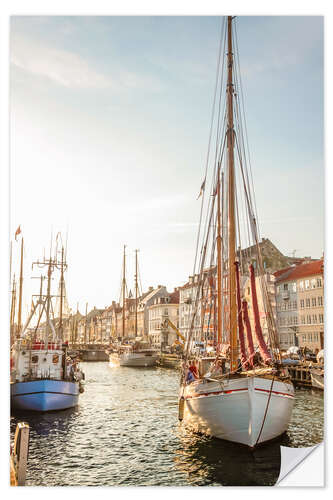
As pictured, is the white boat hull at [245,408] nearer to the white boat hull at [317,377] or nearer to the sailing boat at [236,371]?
the sailing boat at [236,371]

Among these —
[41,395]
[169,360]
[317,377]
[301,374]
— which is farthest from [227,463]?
[169,360]

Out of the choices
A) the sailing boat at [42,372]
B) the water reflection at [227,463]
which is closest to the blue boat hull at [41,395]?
the sailing boat at [42,372]

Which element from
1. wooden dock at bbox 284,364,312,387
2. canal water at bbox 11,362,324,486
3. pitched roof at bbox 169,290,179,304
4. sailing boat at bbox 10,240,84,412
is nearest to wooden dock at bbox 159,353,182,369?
wooden dock at bbox 284,364,312,387

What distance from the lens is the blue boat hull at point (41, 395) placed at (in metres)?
14.7

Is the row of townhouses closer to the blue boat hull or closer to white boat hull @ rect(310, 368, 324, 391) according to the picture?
white boat hull @ rect(310, 368, 324, 391)

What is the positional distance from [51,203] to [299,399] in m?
15.2

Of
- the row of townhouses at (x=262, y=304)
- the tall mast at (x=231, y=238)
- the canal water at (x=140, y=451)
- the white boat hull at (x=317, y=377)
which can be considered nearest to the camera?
the canal water at (x=140, y=451)

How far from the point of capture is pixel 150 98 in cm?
784

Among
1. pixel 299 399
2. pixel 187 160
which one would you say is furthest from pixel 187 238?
pixel 299 399

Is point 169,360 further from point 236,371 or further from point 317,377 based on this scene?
point 236,371

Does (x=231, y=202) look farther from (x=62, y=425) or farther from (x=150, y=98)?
(x=62, y=425)

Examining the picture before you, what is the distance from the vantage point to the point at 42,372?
15484mm

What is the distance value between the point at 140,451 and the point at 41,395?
5836 millimetres

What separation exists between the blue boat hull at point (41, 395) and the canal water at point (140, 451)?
0.27 meters
